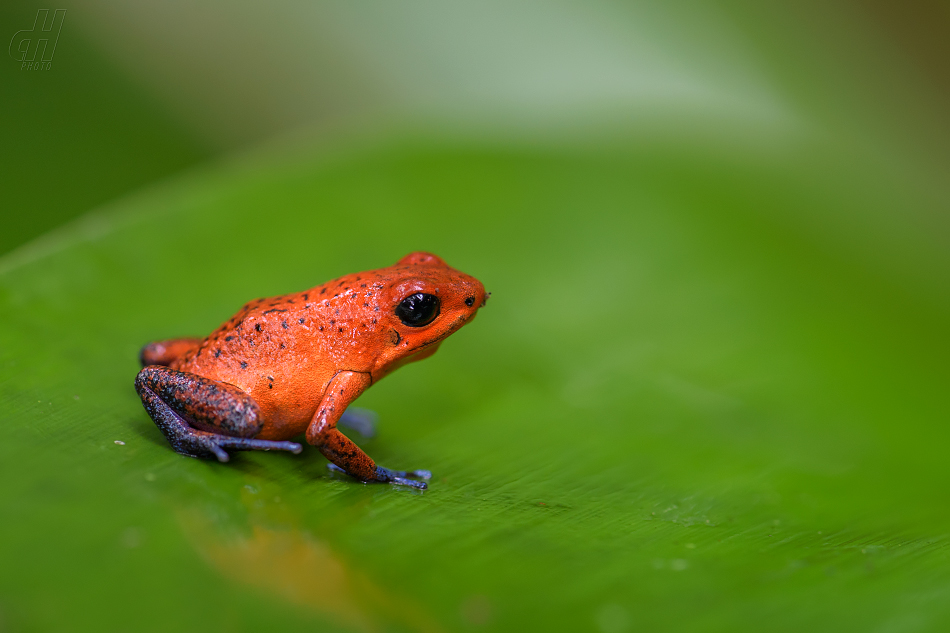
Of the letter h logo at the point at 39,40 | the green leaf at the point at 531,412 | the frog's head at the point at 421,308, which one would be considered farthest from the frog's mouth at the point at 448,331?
the letter h logo at the point at 39,40

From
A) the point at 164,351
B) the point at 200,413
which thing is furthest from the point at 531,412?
the point at 164,351

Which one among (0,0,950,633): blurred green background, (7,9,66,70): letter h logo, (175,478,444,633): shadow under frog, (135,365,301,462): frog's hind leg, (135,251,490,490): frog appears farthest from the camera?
(7,9,66,70): letter h logo

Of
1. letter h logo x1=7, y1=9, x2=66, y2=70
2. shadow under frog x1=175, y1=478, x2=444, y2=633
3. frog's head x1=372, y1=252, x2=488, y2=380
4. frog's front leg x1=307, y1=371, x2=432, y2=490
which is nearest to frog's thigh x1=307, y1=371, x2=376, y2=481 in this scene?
frog's front leg x1=307, y1=371, x2=432, y2=490

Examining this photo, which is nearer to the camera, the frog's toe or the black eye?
the frog's toe

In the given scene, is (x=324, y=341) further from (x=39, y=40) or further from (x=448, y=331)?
(x=39, y=40)

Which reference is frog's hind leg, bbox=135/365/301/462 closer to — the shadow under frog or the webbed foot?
the webbed foot

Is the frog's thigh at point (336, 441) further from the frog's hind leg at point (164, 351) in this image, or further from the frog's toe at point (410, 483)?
the frog's hind leg at point (164, 351)

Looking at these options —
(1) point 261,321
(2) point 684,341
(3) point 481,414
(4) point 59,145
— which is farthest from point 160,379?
(4) point 59,145
